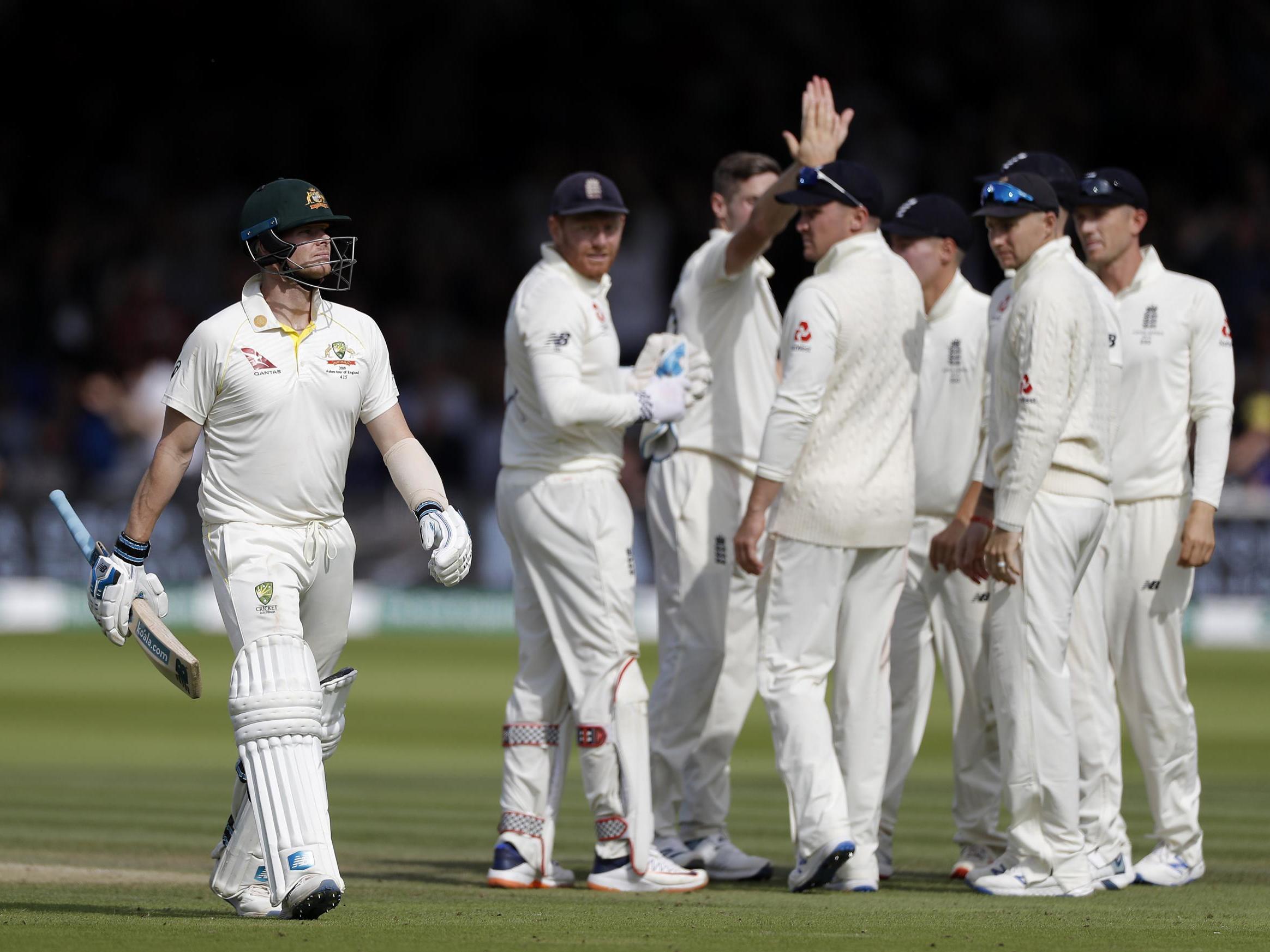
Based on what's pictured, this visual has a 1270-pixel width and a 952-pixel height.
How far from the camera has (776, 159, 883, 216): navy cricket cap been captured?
5996 millimetres

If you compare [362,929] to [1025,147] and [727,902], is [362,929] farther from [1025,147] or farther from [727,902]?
[1025,147]

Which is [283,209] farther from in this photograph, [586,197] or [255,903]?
[255,903]

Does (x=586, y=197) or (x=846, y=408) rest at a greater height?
(x=586, y=197)

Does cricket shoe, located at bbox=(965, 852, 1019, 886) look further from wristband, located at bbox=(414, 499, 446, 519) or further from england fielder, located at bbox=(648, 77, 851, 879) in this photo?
wristband, located at bbox=(414, 499, 446, 519)

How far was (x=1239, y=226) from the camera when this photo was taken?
1540 cm

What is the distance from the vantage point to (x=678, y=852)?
6.35 meters

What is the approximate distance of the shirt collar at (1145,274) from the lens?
6.46 metres

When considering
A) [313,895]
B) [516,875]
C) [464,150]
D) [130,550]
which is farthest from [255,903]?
[464,150]

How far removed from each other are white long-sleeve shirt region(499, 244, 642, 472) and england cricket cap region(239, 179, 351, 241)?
1.09m

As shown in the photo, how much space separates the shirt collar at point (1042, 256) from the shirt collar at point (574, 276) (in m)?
1.28

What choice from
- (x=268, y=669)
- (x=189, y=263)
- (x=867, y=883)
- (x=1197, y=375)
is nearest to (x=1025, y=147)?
(x=189, y=263)

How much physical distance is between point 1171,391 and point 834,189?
1324mm

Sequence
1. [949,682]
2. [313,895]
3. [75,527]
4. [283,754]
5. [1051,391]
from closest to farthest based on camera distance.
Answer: [313,895] → [283,754] → [75,527] → [1051,391] → [949,682]

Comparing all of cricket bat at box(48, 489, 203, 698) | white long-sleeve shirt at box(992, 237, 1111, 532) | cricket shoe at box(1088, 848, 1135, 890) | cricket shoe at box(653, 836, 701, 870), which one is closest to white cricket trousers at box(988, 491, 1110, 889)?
white long-sleeve shirt at box(992, 237, 1111, 532)
